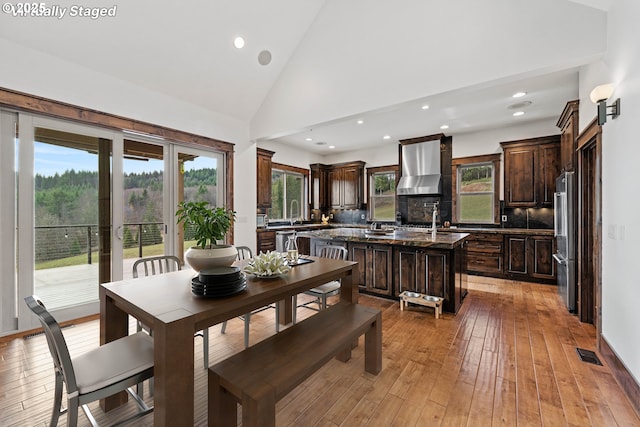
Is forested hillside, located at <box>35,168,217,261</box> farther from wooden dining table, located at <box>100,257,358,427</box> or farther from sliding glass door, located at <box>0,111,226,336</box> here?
wooden dining table, located at <box>100,257,358,427</box>

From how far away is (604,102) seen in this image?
7.61 ft

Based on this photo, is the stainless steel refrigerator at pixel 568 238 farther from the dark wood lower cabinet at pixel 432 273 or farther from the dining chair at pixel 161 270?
the dining chair at pixel 161 270

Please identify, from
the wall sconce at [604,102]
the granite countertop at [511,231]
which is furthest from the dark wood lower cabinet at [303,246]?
the wall sconce at [604,102]

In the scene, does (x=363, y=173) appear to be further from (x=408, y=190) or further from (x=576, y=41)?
(x=576, y=41)

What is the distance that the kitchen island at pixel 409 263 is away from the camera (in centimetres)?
345

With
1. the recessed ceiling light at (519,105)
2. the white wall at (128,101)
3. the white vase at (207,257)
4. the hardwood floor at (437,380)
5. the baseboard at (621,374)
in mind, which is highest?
the recessed ceiling light at (519,105)

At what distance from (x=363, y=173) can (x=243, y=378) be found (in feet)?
21.8

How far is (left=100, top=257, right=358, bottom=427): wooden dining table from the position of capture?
50.4 inches

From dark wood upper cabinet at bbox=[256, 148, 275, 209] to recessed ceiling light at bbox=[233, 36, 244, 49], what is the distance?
2229mm

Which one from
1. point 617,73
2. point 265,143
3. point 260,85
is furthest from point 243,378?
point 265,143

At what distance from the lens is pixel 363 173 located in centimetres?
757

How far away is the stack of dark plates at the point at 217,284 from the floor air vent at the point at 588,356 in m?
2.94

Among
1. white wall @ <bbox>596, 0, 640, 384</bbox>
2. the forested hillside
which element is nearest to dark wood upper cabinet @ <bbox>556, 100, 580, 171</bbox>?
white wall @ <bbox>596, 0, 640, 384</bbox>

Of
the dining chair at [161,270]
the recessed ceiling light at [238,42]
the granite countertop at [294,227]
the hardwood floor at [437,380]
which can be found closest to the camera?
the hardwood floor at [437,380]
